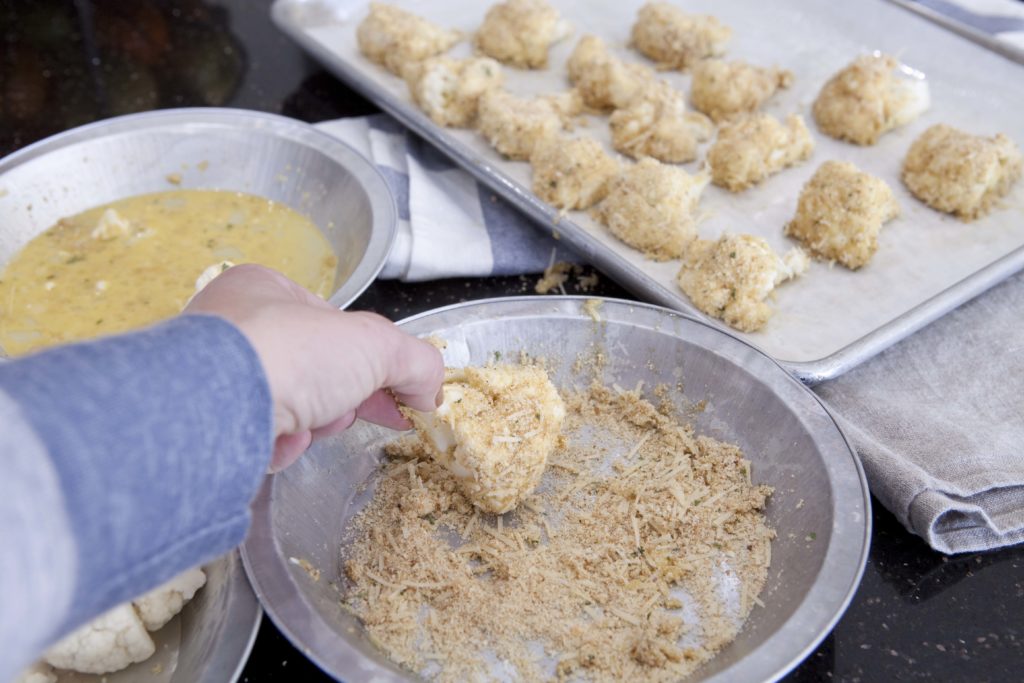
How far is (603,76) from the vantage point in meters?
1.99

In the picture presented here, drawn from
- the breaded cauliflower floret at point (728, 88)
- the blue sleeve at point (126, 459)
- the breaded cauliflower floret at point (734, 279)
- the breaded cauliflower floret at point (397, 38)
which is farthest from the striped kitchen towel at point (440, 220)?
the blue sleeve at point (126, 459)

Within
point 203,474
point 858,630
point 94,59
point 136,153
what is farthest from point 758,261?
point 94,59

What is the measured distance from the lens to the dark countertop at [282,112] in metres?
1.08

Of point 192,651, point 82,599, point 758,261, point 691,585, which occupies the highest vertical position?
point 82,599

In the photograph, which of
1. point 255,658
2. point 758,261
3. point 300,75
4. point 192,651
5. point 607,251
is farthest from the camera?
point 300,75

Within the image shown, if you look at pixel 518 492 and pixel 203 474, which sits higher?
pixel 203 474

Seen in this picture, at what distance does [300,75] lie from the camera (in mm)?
2287

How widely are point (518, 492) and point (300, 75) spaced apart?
1510mm

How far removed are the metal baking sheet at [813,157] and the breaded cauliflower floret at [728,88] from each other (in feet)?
0.25

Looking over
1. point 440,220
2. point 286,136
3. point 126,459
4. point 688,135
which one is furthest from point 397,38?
point 126,459

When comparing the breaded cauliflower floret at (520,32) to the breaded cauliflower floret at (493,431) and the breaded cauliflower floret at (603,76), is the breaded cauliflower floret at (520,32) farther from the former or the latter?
the breaded cauliflower floret at (493,431)

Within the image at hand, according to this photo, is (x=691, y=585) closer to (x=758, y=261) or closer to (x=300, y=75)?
(x=758, y=261)

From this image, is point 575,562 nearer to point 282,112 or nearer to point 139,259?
point 139,259

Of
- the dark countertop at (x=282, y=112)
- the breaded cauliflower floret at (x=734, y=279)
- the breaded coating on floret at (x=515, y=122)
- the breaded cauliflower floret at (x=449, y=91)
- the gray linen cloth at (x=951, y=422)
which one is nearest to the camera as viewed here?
the dark countertop at (x=282, y=112)
